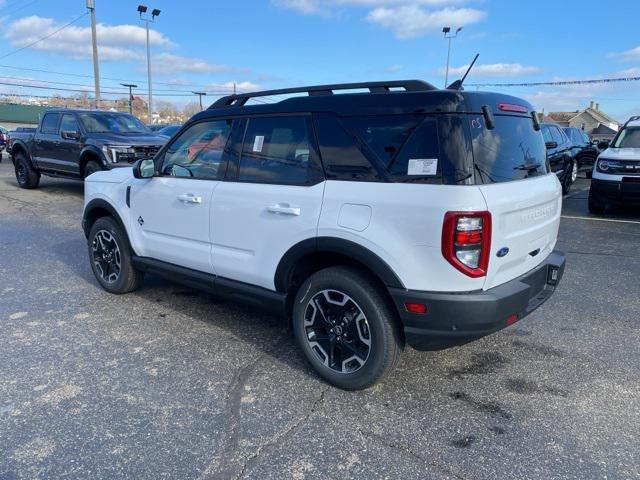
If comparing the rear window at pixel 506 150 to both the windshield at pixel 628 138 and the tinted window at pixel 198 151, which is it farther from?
the windshield at pixel 628 138

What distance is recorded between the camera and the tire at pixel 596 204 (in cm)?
988

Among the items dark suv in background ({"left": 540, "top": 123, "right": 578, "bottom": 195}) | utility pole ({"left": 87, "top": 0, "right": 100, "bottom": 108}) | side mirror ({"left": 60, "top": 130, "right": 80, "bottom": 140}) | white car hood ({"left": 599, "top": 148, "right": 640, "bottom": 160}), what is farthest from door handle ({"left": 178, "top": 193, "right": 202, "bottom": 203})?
utility pole ({"left": 87, "top": 0, "right": 100, "bottom": 108})

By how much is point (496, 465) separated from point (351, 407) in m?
0.90

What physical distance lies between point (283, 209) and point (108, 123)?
31.2 ft

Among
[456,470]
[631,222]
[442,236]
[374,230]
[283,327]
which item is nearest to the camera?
[456,470]

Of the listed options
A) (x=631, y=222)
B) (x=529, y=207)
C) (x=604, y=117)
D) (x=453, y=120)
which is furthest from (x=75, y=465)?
(x=604, y=117)

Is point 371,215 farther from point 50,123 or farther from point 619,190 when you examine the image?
point 50,123

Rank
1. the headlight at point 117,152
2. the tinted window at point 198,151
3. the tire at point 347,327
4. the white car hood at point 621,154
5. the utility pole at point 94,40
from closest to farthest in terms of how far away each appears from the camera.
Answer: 1. the tire at point 347,327
2. the tinted window at point 198,151
3. the white car hood at point 621,154
4. the headlight at point 117,152
5. the utility pole at point 94,40

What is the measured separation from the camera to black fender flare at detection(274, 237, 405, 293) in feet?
9.45

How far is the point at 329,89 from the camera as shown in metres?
3.33

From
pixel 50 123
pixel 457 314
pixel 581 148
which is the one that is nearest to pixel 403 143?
pixel 457 314

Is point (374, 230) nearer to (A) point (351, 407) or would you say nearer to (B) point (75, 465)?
(A) point (351, 407)

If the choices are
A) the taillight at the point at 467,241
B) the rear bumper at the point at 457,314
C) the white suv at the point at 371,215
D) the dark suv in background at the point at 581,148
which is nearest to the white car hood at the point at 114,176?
the white suv at the point at 371,215

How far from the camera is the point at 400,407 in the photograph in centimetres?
305
